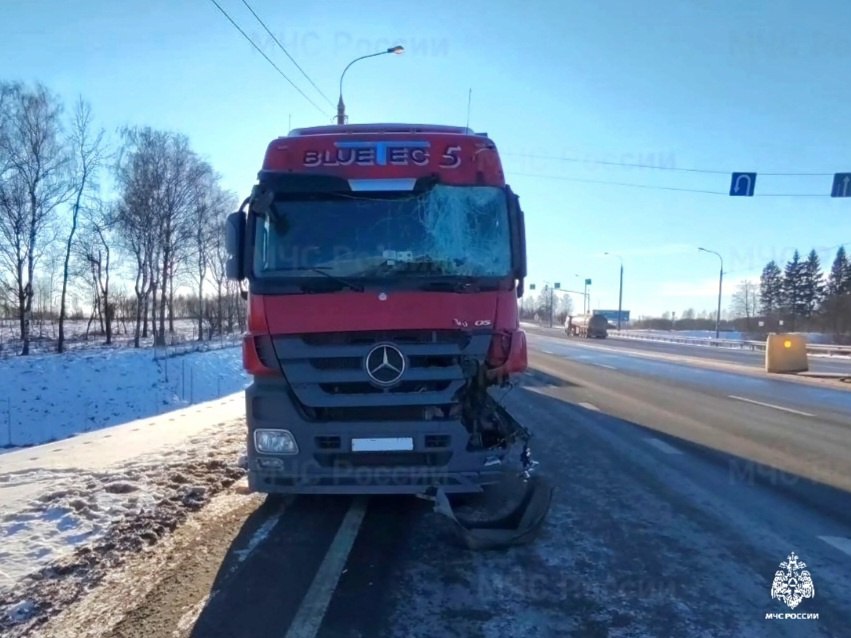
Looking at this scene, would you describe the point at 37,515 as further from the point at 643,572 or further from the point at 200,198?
the point at 200,198

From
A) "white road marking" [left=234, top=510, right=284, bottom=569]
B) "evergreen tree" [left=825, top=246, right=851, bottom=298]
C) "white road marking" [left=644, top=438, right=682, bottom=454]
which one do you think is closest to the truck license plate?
"white road marking" [left=234, top=510, right=284, bottom=569]

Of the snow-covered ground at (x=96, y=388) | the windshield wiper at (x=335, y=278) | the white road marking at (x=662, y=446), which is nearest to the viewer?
the windshield wiper at (x=335, y=278)

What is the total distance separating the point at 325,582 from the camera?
475 cm

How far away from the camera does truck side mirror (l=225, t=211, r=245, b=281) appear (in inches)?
244

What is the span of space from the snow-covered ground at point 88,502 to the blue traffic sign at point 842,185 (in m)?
16.2

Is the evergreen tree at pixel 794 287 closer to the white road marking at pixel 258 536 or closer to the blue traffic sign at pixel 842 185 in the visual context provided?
the blue traffic sign at pixel 842 185

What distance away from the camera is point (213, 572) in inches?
196

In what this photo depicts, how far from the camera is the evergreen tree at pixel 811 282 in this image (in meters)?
89.8

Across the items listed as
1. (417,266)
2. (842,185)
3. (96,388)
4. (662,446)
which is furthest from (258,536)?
(96,388)

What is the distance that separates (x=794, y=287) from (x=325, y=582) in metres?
99.8

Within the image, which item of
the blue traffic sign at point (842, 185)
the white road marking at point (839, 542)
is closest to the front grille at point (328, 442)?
the white road marking at point (839, 542)

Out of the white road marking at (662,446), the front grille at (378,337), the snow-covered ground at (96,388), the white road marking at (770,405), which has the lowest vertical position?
the snow-covered ground at (96,388)

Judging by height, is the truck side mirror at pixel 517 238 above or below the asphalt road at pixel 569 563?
above

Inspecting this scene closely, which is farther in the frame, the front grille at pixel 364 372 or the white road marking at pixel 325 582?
the front grille at pixel 364 372
